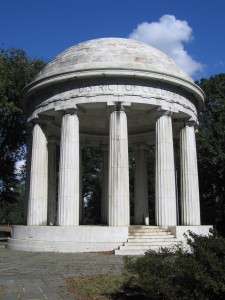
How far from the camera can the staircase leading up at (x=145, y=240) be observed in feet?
77.6

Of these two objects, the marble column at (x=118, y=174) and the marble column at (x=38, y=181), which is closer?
the marble column at (x=118, y=174)

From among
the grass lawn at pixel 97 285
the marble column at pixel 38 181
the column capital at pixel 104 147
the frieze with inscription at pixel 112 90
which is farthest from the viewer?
the column capital at pixel 104 147

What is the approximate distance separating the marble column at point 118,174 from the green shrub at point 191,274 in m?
15.1

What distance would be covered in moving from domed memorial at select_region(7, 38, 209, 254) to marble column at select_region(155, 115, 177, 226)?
0.07 meters

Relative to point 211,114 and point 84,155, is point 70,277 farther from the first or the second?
point 84,155

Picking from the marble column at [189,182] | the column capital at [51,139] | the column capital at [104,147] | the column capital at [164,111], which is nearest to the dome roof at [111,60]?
the column capital at [164,111]

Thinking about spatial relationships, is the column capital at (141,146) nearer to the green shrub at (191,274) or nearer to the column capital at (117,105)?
the column capital at (117,105)

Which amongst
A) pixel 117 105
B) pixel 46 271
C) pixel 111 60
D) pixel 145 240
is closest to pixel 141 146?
pixel 117 105

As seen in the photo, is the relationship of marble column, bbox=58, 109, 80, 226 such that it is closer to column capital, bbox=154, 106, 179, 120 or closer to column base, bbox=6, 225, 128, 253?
column base, bbox=6, 225, 128, 253

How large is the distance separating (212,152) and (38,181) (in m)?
24.7

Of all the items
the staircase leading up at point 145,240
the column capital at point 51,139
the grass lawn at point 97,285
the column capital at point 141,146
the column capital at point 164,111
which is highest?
the column capital at point 164,111

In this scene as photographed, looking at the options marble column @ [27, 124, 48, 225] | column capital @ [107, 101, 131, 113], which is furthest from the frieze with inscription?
marble column @ [27, 124, 48, 225]

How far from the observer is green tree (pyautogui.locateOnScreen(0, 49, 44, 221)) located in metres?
41.9

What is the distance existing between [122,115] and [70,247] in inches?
389
